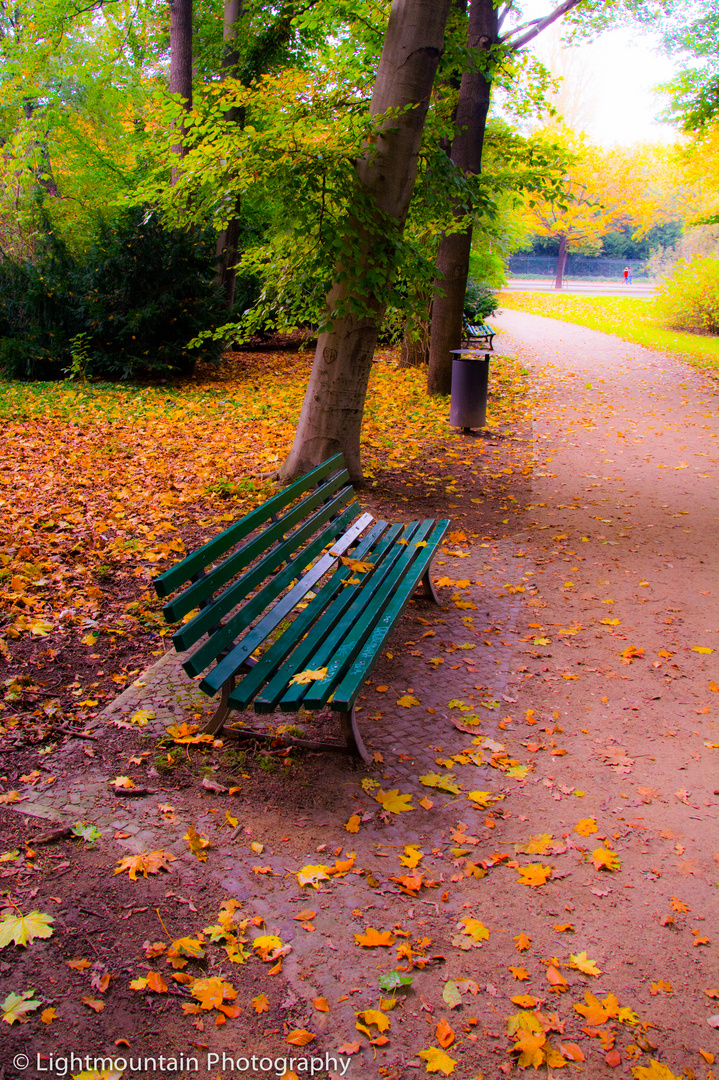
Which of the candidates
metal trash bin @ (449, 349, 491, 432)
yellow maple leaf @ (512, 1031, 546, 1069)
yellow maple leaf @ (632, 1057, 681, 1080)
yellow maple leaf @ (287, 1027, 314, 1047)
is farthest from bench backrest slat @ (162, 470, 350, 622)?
metal trash bin @ (449, 349, 491, 432)

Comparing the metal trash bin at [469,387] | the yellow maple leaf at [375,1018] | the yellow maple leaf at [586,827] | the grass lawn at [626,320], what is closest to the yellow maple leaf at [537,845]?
the yellow maple leaf at [586,827]

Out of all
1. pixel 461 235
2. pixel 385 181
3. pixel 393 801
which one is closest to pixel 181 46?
pixel 461 235

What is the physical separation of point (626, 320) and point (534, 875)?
25.2m

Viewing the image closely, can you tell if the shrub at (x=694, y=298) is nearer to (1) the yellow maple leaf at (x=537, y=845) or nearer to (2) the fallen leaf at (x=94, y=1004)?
(1) the yellow maple leaf at (x=537, y=845)

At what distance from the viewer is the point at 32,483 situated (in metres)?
6.73

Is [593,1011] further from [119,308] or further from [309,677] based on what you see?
[119,308]

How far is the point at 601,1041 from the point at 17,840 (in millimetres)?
2013

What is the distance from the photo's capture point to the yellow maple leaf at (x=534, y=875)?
101 inches

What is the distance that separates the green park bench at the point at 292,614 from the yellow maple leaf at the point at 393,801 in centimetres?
21

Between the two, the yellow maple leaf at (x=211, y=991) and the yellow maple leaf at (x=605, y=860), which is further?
the yellow maple leaf at (x=605, y=860)

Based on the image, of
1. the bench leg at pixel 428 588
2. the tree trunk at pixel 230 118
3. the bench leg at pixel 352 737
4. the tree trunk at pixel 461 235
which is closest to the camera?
the bench leg at pixel 352 737

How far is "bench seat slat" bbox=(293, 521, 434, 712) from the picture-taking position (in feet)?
9.08

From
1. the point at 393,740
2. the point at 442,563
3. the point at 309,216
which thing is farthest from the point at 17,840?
the point at 309,216

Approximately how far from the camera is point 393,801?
2936 mm
